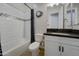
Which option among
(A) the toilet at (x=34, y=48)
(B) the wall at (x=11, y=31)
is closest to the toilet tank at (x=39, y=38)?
(A) the toilet at (x=34, y=48)

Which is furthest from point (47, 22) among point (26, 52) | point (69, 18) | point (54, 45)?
point (26, 52)

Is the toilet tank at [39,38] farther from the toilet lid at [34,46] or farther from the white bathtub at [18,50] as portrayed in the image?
the white bathtub at [18,50]

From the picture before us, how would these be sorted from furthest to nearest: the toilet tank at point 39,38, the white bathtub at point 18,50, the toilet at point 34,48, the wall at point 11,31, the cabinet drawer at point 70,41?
the toilet tank at point 39,38
the toilet at point 34,48
the white bathtub at point 18,50
the wall at point 11,31
the cabinet drawer at point 70,41

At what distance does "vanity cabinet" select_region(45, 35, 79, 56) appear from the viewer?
172 centimetres

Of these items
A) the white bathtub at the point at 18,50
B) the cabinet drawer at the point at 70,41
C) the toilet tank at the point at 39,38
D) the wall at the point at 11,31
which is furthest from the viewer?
the toilet tank at the point at 39,38

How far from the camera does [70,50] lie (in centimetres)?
179

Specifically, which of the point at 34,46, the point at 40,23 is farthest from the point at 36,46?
the point at 40,23

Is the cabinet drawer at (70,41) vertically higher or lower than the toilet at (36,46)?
higher

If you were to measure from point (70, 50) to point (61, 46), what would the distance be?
0.19 m

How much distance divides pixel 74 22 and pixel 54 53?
0.89m

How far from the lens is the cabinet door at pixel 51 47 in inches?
77.8

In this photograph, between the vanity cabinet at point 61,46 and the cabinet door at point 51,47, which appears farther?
the cabinet door at point 51,47

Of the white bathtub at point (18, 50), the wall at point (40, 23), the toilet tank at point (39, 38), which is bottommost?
the white bathtub at point (18, 50)

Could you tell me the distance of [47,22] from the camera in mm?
2533
